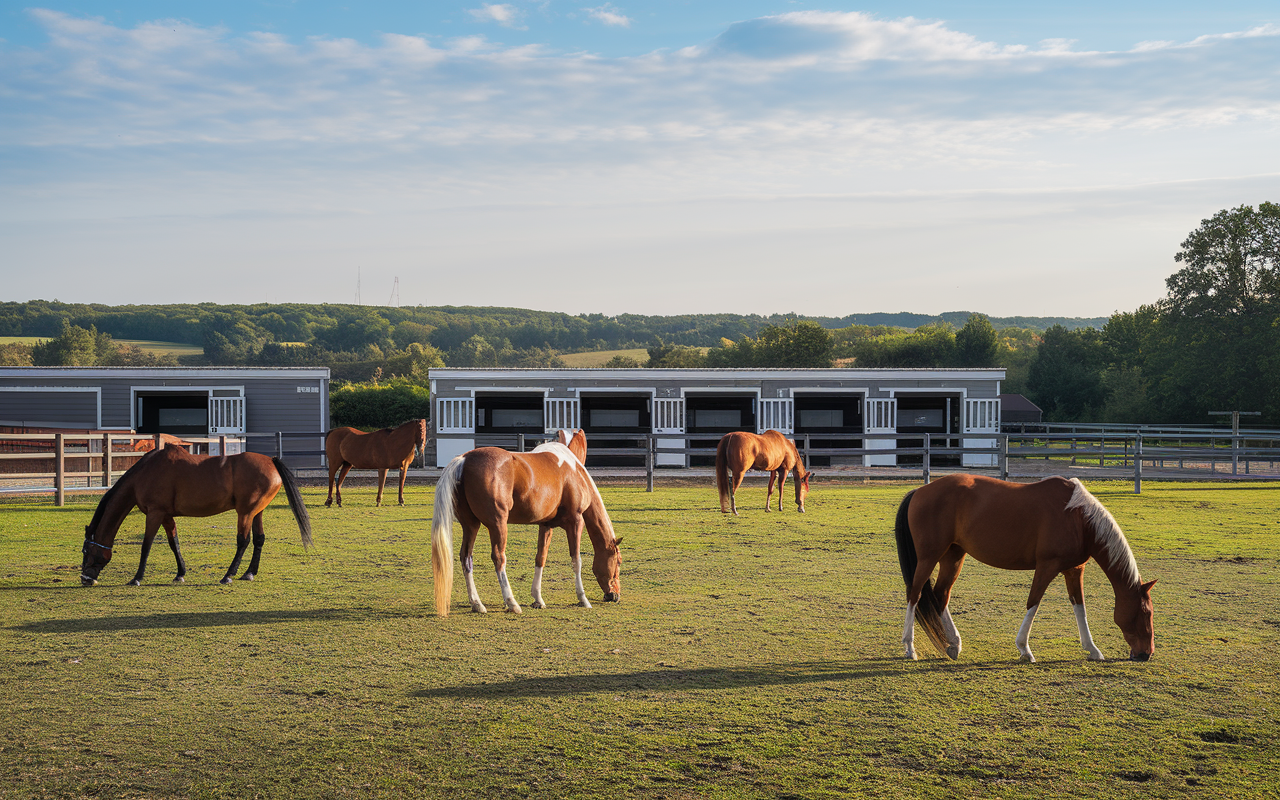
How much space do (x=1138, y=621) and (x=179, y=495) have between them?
675cm

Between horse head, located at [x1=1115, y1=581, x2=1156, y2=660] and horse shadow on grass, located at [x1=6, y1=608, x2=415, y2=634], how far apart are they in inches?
172

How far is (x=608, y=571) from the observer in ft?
21.1

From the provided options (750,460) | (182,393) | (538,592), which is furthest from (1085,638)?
(182,393)

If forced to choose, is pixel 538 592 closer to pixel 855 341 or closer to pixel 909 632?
pixel 909 632

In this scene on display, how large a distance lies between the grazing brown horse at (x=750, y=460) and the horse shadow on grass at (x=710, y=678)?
779cm

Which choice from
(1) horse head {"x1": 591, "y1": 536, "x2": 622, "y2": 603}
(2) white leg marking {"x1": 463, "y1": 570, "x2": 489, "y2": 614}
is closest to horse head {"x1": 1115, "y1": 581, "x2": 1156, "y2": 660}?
(1) horse head {"x1": 591, "y1": 536, "x2": 622, "y2": 603}

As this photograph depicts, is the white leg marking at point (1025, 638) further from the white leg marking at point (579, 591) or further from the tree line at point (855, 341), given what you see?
the tree line at point (855, 341)

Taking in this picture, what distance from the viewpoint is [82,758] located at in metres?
3.38

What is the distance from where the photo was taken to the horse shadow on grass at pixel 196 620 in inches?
218

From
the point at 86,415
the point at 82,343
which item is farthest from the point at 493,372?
the point at 82,343

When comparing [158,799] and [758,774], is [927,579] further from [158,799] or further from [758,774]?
[158,799]

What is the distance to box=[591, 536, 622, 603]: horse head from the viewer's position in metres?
6.44

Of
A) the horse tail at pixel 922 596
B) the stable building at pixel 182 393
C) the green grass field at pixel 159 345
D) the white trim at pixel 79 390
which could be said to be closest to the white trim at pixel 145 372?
the stable building at pixel 182 393

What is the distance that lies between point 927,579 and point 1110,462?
25100 mm
